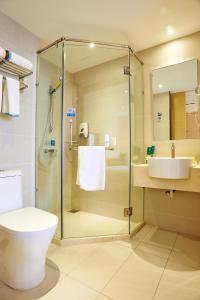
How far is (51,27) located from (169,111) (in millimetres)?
1586

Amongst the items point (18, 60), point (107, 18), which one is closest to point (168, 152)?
point (107, 18)

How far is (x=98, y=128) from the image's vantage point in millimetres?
2344

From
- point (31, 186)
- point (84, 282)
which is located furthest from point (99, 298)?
point (31, 186)

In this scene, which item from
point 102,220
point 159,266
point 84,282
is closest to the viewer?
point 84,282

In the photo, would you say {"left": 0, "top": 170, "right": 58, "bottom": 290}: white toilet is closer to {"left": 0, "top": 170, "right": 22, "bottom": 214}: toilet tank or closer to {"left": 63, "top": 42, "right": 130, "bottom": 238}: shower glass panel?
{"left": 0, "top": 170, "right": 22, "bottom": 214}: toilet tank

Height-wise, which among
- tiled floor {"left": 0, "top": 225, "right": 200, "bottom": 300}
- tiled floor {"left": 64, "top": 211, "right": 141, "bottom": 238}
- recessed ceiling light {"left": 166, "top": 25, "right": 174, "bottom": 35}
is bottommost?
tiled floor {"left": 0, "top": 225, "right": 200, "bottom": 300}

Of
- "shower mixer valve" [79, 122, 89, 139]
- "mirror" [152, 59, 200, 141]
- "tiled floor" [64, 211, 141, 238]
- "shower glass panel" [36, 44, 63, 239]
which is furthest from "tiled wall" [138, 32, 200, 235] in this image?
"shower glass panel" [36, 44, 63, 239]

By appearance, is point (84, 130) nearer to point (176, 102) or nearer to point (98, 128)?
point (98, 128)

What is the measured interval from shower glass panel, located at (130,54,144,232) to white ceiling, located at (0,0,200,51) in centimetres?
32

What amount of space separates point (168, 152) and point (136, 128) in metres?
0.47

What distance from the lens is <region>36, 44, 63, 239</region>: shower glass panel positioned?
1.98m

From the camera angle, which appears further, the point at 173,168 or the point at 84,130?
the point at 84,130

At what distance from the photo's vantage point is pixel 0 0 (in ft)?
5.00

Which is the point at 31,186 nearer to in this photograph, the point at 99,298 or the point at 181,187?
the point at 99,298
